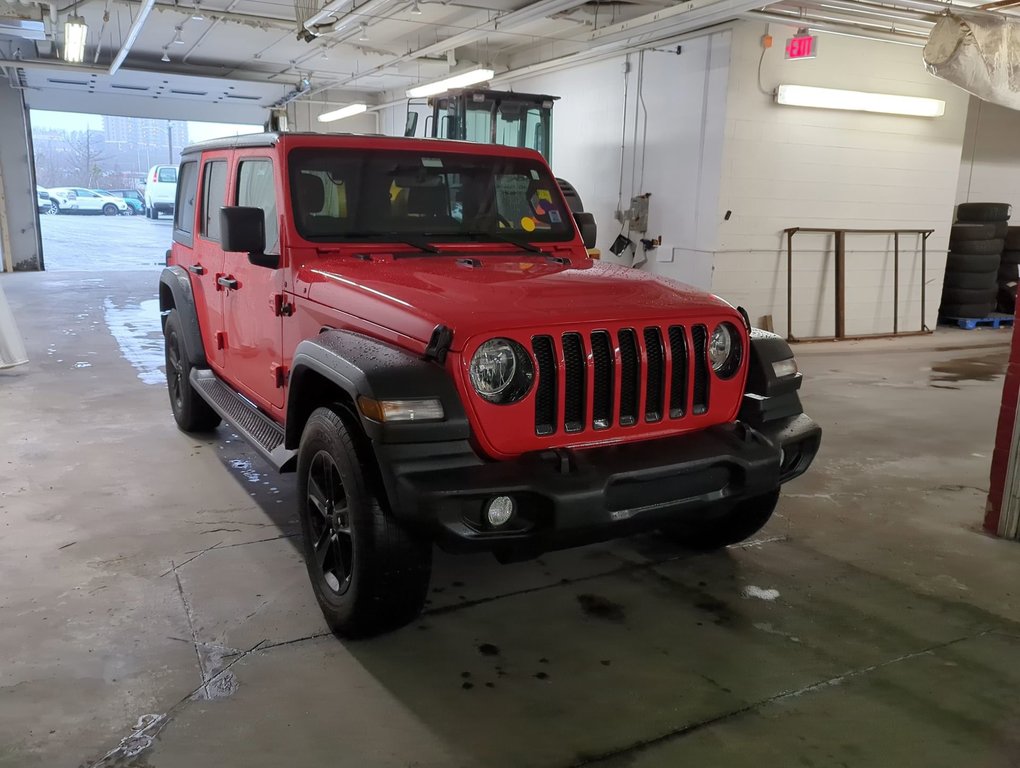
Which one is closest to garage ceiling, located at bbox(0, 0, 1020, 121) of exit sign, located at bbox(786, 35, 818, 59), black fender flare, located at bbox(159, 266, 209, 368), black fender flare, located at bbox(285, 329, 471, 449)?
exit sign, located at bbox(786, 35, 818, 59)

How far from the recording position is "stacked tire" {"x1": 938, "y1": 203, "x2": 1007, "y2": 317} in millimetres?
10367

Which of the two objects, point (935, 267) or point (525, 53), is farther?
point (525, 53)

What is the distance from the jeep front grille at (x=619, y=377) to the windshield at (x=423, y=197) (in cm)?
121

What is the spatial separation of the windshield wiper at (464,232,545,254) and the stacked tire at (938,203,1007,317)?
8.96 metres

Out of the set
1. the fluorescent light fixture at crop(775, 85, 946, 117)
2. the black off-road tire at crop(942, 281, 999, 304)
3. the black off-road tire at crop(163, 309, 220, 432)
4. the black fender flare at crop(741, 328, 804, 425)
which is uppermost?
the fluorescent light fixture at crop(775, 85, 946, 117)

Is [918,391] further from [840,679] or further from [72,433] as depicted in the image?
[72,433]

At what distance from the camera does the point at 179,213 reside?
4.91 m

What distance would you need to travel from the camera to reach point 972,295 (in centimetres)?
1060

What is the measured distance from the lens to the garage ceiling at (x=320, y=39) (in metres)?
7.78

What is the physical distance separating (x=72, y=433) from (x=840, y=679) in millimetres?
4507

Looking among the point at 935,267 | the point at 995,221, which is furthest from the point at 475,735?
the point at 995,221

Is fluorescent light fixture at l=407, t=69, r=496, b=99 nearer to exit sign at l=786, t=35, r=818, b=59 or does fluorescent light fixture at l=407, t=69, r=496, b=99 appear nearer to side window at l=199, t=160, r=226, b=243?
exit sign at l=786, t=35, r=818, b=59

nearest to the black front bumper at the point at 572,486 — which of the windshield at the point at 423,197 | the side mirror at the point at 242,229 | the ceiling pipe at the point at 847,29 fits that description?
the side mirror at the point at 242,229

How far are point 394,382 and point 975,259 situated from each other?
1046 centimetres
